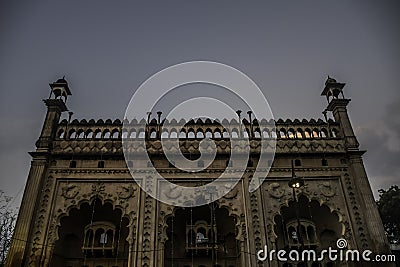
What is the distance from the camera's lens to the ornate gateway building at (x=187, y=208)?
18.8m

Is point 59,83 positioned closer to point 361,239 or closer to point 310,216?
point 310,216

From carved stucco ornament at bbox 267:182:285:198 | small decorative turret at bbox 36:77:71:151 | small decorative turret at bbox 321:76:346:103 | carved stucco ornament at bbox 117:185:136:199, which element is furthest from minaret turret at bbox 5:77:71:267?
small decorative turret at bbox 321:76:346:103

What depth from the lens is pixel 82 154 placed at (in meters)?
21.0

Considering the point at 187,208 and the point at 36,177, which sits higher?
the point at 36,177

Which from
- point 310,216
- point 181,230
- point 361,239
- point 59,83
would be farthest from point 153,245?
point 59,83

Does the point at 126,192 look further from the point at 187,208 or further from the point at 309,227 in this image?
the point at 309,227

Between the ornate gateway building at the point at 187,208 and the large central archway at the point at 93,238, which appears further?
the large central archway at the point at 93,238

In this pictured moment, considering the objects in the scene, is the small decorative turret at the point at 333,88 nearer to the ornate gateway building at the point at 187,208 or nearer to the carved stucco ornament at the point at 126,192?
the ornate gateway building at the point at 187,208

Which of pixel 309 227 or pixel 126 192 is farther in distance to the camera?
pixel 309 227

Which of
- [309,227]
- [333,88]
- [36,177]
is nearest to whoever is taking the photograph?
[36,177]

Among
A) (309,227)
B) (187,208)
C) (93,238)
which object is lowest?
(93,238)

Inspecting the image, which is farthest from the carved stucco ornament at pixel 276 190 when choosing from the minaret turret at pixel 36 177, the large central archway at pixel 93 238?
the minaret turret at pixel 36 177

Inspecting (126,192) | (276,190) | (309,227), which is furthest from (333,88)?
(126,192)

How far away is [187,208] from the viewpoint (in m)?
20.5
